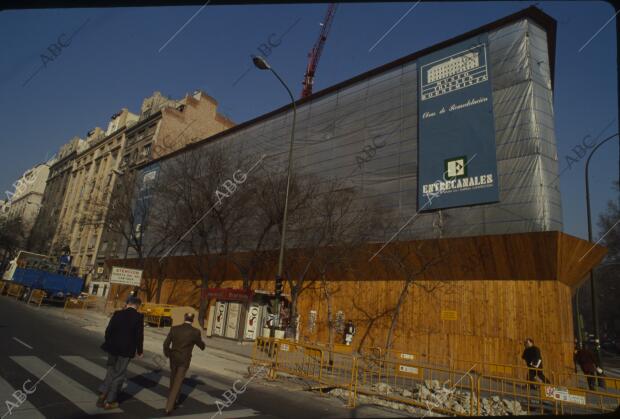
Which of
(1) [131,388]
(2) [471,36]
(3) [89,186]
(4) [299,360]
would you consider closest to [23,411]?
(1) [131,388]

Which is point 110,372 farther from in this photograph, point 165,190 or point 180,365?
point 165,190

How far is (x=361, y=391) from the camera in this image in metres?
9.75

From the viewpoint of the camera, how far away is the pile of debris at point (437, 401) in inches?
345

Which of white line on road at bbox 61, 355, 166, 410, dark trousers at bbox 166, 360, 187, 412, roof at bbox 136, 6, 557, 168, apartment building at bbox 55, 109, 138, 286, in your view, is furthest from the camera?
apartment building at bbox 55, 109, 138, 286

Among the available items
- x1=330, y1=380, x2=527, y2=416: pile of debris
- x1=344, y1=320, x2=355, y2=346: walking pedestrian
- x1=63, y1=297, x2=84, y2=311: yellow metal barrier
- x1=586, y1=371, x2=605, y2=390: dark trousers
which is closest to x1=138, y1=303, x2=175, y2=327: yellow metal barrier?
x1=63, y1=297, x2=84, y2=311: yellow metal barrier

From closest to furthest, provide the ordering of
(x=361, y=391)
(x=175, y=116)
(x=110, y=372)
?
(x=110, y=372), (x=361, y=391), (x=175, y=116)

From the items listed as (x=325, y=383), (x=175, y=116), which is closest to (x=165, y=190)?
(x=325, y=383)

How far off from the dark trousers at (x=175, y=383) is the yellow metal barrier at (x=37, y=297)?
26.8m

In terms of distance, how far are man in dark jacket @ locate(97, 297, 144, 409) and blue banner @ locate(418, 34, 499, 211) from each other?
53.9 feet

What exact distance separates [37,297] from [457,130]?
3119 cm

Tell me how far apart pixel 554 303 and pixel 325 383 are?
11296mm

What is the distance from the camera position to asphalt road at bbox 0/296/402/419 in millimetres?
5957

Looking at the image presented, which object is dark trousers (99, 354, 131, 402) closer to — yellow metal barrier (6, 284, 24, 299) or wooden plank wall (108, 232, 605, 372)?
wooden plank wall (108, 232, 605, 372)

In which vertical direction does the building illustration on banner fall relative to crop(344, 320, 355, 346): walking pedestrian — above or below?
above
